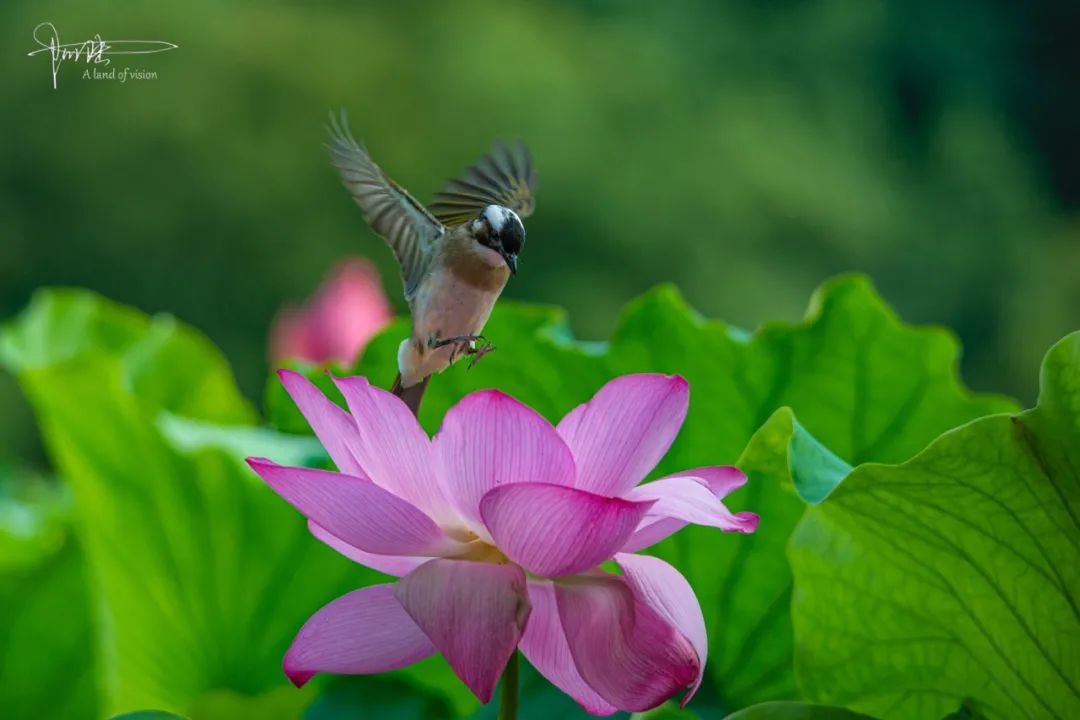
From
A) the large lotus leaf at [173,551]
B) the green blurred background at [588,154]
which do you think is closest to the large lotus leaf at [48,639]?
the large lotus leaf at [173,551]

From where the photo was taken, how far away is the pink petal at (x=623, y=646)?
246mm

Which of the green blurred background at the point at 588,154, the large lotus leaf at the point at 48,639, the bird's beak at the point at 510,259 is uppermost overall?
the bird's beak at the point at 510,259

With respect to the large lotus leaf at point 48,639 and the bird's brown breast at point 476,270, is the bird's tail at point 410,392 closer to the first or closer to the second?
the bird's brown breast at point 476,270

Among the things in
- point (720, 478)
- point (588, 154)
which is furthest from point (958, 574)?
point (588, 154)

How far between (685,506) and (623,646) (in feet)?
0.10

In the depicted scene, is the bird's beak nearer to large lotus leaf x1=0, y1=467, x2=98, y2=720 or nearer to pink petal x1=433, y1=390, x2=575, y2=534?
pink petal x1=433, y1=390, x2=575, y2=534

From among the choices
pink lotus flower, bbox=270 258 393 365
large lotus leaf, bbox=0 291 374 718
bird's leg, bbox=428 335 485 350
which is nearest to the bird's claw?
bird's leg, bbox=428 335 485 350

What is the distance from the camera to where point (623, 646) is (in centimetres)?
25

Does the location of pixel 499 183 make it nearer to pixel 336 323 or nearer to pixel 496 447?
pixel 496 447

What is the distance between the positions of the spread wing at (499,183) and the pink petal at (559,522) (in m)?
0.11

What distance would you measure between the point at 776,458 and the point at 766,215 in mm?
5272

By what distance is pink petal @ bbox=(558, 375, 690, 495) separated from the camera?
0.25m

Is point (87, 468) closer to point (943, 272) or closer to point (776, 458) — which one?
point (776, 458)

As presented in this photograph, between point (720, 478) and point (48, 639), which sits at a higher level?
point (720, 478)
